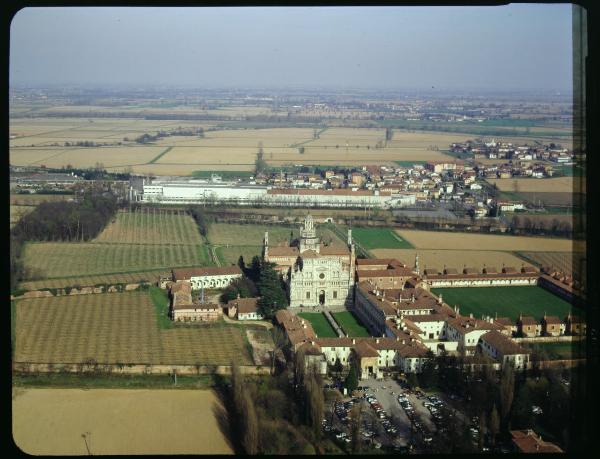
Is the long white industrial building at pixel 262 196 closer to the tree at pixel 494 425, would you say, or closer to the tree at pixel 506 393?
the tree at pixel 506 393

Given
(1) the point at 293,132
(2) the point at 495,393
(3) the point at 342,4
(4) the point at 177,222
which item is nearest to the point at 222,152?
(1) the point at 293,132

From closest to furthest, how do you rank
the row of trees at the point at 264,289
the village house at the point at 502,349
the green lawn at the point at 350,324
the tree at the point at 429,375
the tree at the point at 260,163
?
1. the tree at the point at 429,375
2. the village house at the point at 502,349
3. the green lawn at the point at 350,324
4. the row of trees at the point at 264,289
5. the tree at the point at 260,163

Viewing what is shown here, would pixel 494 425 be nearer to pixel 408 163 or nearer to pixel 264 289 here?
pixel 264 289

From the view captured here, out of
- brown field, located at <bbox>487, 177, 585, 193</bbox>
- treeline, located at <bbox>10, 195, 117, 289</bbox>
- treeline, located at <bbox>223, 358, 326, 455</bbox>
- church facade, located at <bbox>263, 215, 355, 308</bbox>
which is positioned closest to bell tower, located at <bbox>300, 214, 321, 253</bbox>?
church facade, located at <bbox>263, 215, 355, 308</bbox>

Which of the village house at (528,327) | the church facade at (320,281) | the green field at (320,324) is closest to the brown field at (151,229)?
the church facade at (320,281)

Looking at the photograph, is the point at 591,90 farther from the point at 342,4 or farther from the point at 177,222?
the point at 177,222
